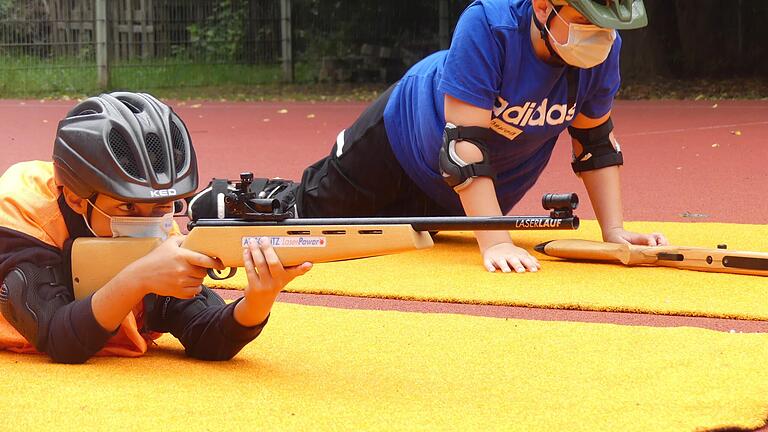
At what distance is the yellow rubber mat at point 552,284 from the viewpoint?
16.2ft

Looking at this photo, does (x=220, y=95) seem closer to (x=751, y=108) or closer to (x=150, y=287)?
(x=751, y=108)

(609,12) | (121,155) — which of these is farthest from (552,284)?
(121,155)

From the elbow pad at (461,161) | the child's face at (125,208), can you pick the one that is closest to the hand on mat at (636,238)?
the elbow pad at (461,161)

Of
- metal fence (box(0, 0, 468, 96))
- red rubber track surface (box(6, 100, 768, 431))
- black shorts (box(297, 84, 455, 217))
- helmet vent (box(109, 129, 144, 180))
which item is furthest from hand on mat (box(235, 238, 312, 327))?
metal fence (box(0, 0, 468, 96))

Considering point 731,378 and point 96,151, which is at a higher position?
point 96,151

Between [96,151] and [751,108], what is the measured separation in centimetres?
1339

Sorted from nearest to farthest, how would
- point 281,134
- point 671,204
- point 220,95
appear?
point 671,204 < point 281,134 < point 220,95

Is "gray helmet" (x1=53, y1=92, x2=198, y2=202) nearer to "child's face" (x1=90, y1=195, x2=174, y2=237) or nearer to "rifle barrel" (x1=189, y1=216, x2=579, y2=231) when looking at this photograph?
"child's face" (x1=90, y1=195, x2=174, y2=237)

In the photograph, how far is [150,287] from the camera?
11.8 ft

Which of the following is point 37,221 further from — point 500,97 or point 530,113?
point 530,113

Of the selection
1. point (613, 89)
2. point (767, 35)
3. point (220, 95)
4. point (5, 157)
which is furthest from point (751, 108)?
point (613, 89)

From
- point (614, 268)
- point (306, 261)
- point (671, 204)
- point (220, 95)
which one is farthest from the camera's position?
point (220, 95)

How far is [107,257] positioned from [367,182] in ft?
8.79

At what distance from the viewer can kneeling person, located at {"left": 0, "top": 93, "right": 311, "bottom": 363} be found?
364cm
